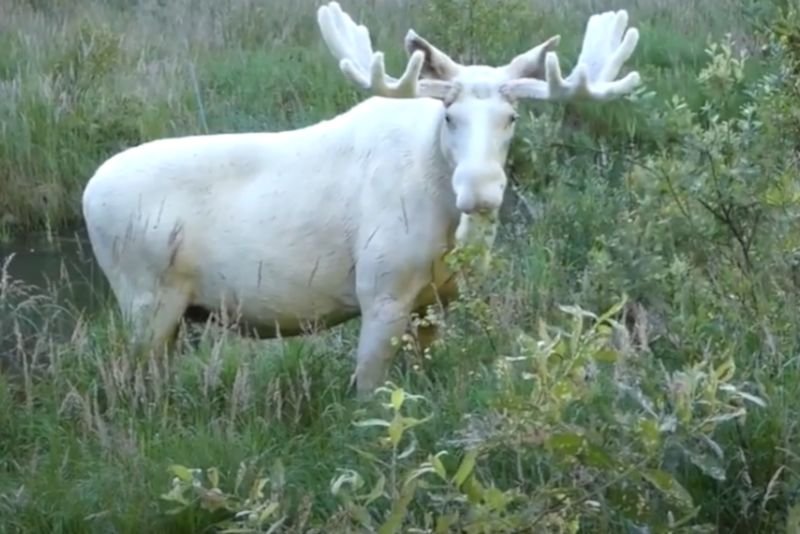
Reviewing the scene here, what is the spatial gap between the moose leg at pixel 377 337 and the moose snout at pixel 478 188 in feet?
2.08

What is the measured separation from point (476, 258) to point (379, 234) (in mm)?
977

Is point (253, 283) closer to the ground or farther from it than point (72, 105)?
farther from it

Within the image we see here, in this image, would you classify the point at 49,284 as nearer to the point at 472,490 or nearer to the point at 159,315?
the point at 159,315

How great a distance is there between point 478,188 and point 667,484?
1.91 metres

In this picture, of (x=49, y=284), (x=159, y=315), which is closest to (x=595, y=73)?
(x=159, y=315)

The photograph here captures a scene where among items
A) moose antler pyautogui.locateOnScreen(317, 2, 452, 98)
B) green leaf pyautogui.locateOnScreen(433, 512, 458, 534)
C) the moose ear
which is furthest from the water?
green leaf pyautogui.locateOnScreen(433, 512, 458, 534)

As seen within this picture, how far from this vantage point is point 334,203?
21.0 ft

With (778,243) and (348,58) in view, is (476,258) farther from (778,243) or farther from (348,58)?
(348,58)

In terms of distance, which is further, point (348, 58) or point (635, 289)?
point (348, 58)

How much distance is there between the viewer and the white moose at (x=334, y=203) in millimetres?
6035

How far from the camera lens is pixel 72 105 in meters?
12.1

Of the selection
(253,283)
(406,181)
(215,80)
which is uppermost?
(406,181)

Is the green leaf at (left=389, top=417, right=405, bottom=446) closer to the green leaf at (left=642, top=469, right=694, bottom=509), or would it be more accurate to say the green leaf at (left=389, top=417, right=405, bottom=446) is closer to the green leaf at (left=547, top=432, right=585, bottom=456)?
the green leaf at (left=547, top=432, right=585, bottom=456)

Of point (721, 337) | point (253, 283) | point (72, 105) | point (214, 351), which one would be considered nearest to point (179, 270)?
point (253, 283)
